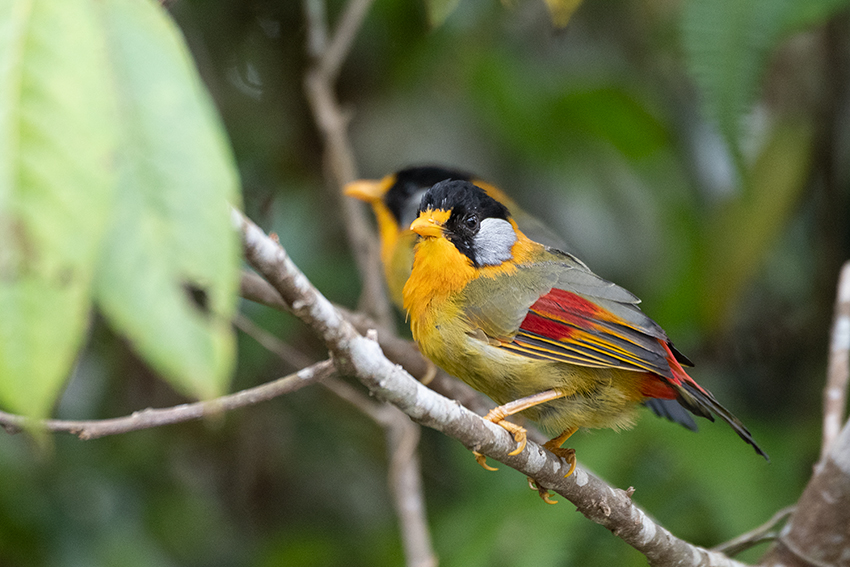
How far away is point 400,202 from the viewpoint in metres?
2.85

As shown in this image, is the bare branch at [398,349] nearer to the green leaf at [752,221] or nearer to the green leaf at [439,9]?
the green leaf at [439,9]

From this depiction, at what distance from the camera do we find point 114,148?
0.50 m

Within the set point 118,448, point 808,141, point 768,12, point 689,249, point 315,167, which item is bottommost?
point 118,448

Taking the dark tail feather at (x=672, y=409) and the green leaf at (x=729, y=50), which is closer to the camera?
the green leaf at (x=729, y=50)

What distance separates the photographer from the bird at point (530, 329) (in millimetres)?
1251

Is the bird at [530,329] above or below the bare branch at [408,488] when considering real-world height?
above

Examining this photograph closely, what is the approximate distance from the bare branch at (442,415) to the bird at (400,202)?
1.21 m

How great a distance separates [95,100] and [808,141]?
8.78 feet

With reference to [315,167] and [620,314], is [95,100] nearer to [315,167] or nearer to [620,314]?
[620,314]

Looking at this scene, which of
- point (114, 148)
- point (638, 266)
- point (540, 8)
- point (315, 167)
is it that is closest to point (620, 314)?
point (114, 148)

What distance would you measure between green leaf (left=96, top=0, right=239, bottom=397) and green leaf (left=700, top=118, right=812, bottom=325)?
7.10ft

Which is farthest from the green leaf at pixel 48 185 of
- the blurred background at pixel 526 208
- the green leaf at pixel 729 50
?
the blurred background at pixel 526 208

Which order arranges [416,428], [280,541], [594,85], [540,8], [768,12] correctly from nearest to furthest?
[768,12], [416,428], [280,541], [594,85], [540,8]

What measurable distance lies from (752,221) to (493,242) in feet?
4.25
